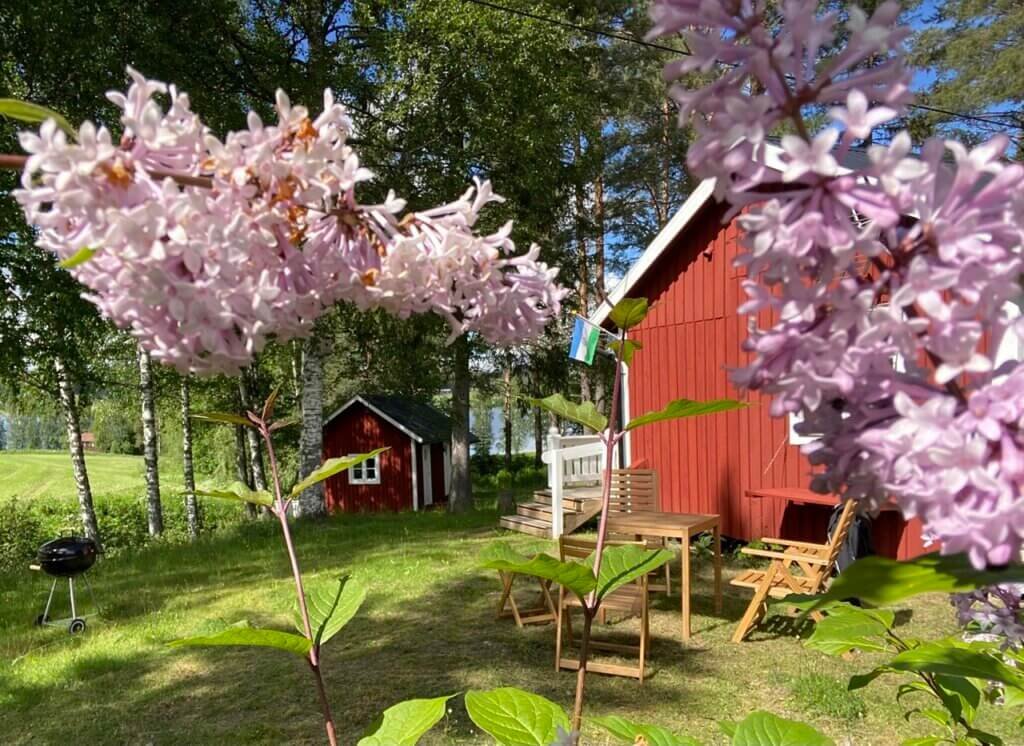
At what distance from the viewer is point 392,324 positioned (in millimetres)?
13617

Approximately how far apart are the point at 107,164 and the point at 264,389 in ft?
72.4

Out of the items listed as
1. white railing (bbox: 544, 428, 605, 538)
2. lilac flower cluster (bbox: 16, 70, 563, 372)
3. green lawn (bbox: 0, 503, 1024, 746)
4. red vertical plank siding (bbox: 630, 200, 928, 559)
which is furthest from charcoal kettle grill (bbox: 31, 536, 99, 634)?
lilac flower cluster (bbox: 16, 70, 563, 372)

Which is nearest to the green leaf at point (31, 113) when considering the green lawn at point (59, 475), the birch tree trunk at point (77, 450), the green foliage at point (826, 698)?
the green foliage at point (826, 698)

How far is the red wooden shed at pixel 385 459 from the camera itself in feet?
61.4

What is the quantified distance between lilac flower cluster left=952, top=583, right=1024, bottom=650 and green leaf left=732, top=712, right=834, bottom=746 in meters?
0.62

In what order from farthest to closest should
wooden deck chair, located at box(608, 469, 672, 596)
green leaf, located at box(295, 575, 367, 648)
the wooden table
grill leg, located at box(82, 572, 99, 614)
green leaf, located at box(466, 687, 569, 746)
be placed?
wooden deck chair, located at box(608, 469, 672, 596) < grill leg, located at box(82, 572, 99, 614) < the wooden table < green leaf, located at box(295, 575, 367, 648) < green leaf, located at box(466, 687, 569, 746)

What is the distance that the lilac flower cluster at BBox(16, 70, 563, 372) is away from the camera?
0.56m

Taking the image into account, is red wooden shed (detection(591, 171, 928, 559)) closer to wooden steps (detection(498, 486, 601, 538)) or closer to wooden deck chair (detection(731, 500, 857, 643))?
wooden steps (detection(498, 486, 601, 538))

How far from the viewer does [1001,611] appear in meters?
1.60

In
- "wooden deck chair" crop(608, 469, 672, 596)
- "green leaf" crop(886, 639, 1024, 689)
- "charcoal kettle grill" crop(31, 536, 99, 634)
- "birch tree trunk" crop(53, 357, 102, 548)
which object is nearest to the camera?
"green leaf" crop(886, 639, 1024, 689)

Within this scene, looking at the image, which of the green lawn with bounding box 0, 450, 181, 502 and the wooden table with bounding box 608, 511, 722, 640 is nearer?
the wooden table with bounding box 608, 511, 722, 640

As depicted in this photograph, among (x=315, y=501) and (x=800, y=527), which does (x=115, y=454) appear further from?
(x=800, y=527)

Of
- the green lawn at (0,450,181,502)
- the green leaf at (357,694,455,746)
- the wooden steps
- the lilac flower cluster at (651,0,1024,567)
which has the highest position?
the lilac flower cluster at (651,0,1024,567)

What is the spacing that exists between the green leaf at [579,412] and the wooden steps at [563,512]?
7437 mm
